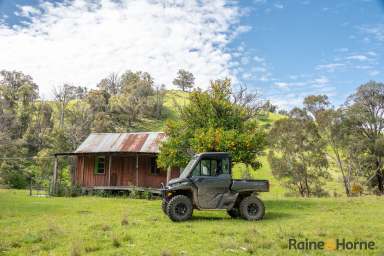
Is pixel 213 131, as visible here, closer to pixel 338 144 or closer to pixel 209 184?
pixel 209 184

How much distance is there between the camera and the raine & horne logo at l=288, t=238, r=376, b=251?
28.6ft

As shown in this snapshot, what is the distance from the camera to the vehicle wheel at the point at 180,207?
1377cm

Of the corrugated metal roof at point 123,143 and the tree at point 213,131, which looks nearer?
the tree at point 213,131

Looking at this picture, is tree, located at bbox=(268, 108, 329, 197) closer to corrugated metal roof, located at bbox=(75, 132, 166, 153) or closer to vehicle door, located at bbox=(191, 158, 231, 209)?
corrugated metal roof, located at bbox=(75, 132, 166, 153)

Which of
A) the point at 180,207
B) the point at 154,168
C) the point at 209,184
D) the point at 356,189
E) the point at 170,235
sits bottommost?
the point at 170,235

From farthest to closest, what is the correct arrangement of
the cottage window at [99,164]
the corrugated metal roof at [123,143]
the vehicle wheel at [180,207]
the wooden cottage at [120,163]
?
the cottage window at [99,164], the corrugated metal roof at [123,143], the wooden cottage at [120,163], the vehicle wheel at [180,207]

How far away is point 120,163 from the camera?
31.9m

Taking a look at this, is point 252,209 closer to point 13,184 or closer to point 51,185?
point 51,185

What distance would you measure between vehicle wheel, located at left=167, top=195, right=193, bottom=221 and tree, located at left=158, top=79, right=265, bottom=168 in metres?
5.31

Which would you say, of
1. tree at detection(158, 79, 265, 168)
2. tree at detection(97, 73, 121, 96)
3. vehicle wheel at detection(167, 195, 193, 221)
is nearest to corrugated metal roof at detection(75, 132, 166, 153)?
tree at detection(158, 79, 265, 168)

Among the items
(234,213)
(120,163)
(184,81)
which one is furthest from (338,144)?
(184,81)

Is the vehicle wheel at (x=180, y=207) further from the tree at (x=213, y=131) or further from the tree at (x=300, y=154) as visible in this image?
the tree at (x=300, y=154)

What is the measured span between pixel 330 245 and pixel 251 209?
5.53m

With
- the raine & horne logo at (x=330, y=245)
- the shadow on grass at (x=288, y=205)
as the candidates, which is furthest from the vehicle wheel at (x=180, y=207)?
the shadow on grass at (x=288, y=205)
